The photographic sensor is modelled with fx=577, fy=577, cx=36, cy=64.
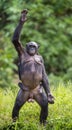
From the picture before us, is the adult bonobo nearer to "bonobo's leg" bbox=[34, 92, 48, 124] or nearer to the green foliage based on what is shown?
"bonobo's leg" bbox=[34, 92, 48, 124]

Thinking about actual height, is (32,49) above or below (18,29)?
below

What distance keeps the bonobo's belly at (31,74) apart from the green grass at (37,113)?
26cm

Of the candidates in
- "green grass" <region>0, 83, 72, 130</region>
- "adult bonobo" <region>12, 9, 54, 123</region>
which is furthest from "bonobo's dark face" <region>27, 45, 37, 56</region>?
"green grass" <region>0, 83, 72, 130</region>

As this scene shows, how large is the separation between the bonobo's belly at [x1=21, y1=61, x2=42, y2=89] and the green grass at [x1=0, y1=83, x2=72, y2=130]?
260mm

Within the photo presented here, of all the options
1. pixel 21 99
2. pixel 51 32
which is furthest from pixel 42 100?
pixel 51 32

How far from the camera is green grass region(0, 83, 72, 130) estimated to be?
3.71 metres

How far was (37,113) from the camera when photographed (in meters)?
3.98

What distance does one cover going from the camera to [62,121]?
148 inches

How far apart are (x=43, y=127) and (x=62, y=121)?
0.14 metres

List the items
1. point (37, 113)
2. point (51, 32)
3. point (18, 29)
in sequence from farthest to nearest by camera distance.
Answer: point (51, 32), point (37, 113), point (18, 29)

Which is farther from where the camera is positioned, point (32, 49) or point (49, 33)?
point (49, 33)

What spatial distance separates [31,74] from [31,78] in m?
0.03

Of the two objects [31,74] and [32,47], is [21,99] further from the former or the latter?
[32,47]

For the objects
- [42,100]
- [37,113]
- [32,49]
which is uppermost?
[32,49]
